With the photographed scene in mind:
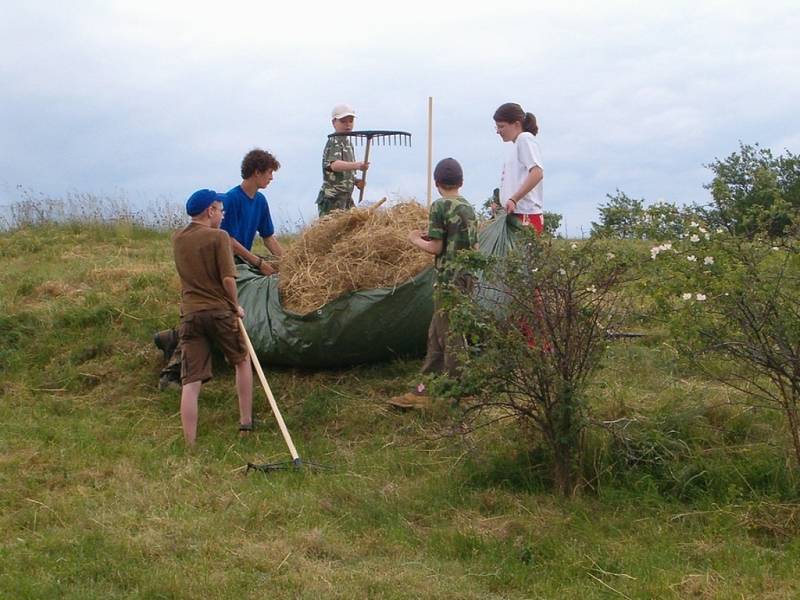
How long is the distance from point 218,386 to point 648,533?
12.2 ft

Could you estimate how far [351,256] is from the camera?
278 inches

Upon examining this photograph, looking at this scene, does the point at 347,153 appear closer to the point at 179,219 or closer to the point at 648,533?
the point at 648,533

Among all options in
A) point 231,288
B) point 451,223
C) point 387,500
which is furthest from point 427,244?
point 387,500

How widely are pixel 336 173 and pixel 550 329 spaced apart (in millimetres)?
3569

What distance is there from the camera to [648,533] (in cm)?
471

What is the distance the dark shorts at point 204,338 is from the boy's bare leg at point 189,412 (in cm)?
6

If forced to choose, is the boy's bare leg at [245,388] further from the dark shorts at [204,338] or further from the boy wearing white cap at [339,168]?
the boy wearing white cap at [339,168]

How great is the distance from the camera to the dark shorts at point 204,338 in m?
6.32

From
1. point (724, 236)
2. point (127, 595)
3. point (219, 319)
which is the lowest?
point (127, 595)

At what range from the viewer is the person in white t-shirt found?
649cm

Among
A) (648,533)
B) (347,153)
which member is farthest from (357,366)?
(648,533)

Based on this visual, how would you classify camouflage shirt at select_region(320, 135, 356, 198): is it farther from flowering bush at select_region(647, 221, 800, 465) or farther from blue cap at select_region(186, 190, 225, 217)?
flowering bush at select_region(647, 221, 800, 465)

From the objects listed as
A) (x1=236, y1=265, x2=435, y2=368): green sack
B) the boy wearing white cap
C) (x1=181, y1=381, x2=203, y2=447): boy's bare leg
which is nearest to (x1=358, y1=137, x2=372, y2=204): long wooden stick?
the boy wearing white cap

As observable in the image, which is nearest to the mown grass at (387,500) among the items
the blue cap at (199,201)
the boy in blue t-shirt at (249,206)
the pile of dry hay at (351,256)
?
the pile of dry hay at (351,256)
